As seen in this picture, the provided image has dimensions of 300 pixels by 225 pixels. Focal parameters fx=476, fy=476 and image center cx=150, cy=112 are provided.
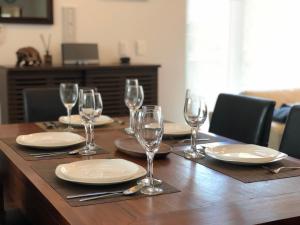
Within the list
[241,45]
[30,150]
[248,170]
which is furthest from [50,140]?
[241,45]

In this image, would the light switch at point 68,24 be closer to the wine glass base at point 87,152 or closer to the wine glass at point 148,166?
the wine glass base at point 87,152

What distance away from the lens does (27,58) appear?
3.74 m

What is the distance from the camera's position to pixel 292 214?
3.98ft

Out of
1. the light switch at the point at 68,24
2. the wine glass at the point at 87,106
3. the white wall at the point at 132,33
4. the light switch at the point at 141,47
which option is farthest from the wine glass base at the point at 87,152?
the light switch at the point at 141,47

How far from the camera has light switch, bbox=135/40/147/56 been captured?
4.44 meters

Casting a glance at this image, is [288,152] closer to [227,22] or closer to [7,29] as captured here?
[7,29]

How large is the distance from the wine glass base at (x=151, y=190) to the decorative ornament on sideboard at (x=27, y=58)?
260 cm

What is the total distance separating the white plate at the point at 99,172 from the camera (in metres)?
1.40

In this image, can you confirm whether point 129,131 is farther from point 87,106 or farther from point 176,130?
point 87,106

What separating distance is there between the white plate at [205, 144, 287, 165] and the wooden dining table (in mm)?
91

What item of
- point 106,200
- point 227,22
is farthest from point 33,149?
point 227,22

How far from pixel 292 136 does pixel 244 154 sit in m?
0.39

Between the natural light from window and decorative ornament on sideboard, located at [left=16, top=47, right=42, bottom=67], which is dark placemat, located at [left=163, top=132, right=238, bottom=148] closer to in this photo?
decorative ornament on sideboard, located at [left=16, top=47, right=42, bottom=67]

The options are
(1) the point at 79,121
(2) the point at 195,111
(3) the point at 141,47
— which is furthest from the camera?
(3) the point at 141,47
